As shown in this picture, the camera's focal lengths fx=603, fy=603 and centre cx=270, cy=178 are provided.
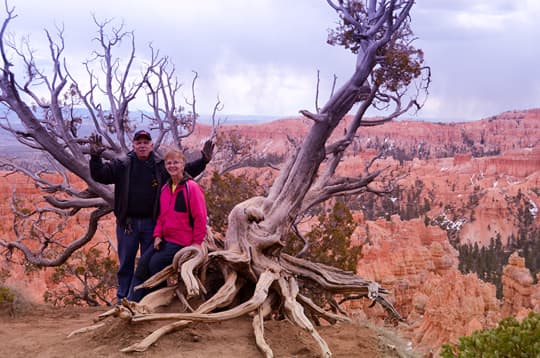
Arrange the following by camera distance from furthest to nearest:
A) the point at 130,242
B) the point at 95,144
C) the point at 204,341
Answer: the point at 130,242 < the point at 95,144 < the point at 204,341

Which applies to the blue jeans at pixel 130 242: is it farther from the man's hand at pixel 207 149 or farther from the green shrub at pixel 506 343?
the green shrub at pixel 506 343

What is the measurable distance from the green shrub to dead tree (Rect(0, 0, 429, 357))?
2.98 feet

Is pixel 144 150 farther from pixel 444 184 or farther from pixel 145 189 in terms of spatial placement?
pixel 444 184

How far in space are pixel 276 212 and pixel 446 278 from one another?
57.2 ft

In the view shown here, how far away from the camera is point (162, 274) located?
4.67 meters

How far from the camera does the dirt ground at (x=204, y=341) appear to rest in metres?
3.85

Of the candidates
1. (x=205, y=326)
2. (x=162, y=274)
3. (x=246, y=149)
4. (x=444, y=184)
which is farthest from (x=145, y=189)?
(x=444, y=184)

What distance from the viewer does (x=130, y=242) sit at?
4.93 m

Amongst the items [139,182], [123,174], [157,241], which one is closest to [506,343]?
[157,241]

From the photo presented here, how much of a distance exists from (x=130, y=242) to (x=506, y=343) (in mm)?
2979

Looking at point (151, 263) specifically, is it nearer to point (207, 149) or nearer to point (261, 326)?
point (207, 149)

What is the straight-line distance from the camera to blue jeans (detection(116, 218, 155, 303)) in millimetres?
4852

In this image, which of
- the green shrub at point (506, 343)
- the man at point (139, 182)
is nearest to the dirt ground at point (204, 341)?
the man at point (139, 182)

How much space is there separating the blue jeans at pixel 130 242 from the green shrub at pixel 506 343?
2.53 m
